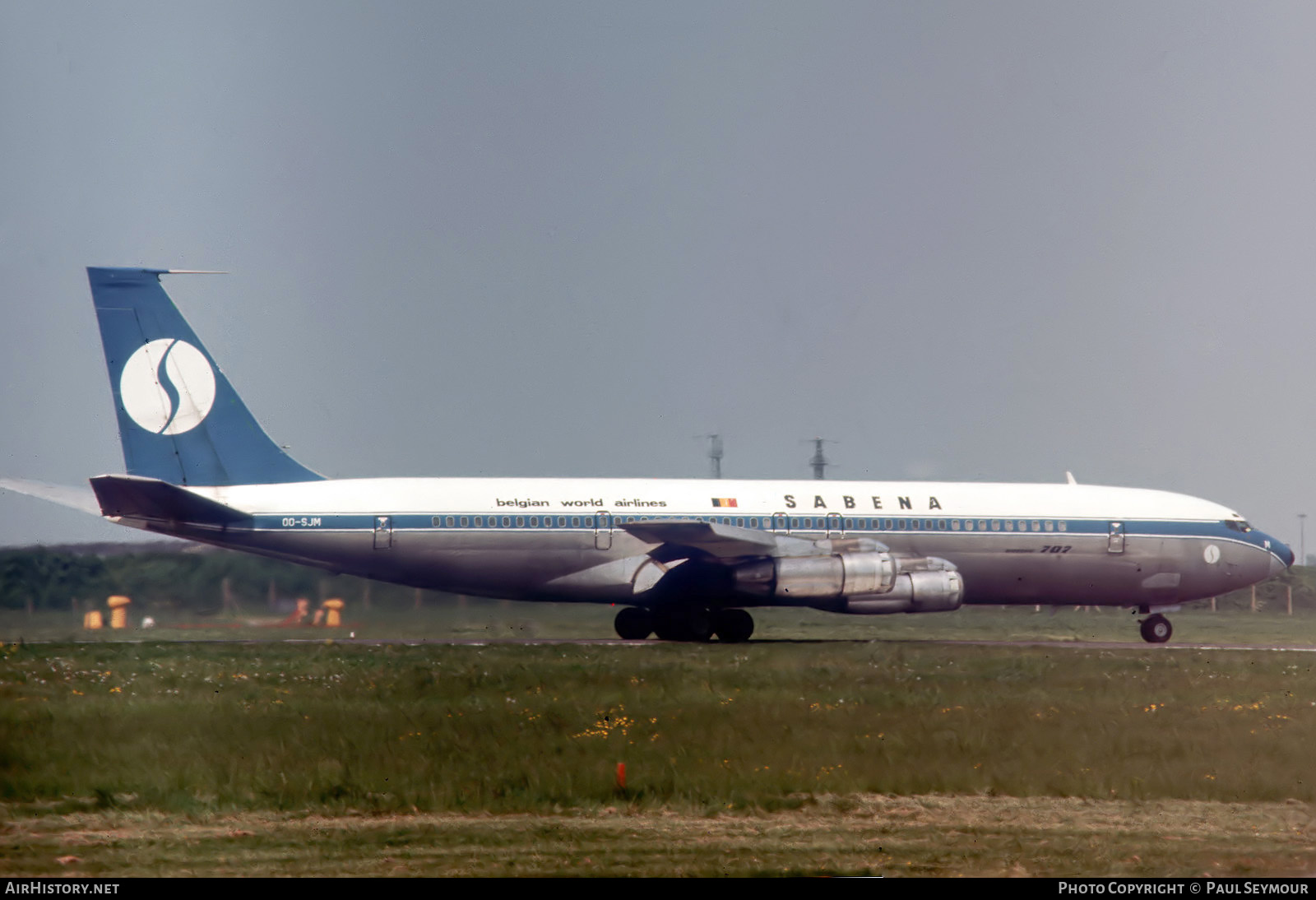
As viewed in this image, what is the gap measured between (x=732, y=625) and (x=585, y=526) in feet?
13.1

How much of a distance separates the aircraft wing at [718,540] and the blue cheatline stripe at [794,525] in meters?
0.51

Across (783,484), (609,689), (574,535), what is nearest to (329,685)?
(609,689)

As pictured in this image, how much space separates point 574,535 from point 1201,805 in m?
17.5

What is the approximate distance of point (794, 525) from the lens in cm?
3023

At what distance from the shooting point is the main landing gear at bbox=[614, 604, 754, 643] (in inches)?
1166

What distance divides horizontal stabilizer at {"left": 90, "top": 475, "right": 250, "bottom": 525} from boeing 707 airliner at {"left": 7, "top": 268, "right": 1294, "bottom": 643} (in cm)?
5

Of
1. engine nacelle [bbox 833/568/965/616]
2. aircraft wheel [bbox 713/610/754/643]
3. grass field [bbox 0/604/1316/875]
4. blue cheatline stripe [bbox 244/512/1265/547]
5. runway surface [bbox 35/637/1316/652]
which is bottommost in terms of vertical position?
grass field [bbox 0/604/1316/875]

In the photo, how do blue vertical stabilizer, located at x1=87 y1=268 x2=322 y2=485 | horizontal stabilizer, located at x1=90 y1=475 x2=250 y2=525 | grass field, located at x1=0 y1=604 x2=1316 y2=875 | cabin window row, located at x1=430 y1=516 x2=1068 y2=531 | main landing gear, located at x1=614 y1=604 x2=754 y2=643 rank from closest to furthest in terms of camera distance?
grass field, located at x1=0 y1=604 x2=1316 y2=875 < horizontal stabilizer, located at x1=90 y1=475 x2=250 y2=525 < blue vertical stabilizer, located at x1=87 y1=268 x2=322 y2=485 < cabin window row, located at x1=430 y1=516 x2=1068 y2=531 < main landing gear, located at x1=614 y1=604 x2=754 y2=643

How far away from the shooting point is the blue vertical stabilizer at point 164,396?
27891mm

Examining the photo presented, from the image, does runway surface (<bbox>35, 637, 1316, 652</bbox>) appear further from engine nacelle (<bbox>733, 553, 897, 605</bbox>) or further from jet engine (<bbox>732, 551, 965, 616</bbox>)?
engine nacelle (<bbox>733, 553, 897, 605</bbox>)

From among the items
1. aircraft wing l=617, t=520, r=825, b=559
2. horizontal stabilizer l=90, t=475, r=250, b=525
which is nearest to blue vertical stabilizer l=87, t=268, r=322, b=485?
horizontal stabilizer l=90, t=475, r=250, b=525

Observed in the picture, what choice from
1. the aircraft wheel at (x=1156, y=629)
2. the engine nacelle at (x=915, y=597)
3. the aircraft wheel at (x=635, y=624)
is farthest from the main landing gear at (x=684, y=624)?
the aircraft wheel at (x=1156, y=629)

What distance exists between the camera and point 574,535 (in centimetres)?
2909

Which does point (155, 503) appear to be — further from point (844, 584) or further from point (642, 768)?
point (642, 768)
